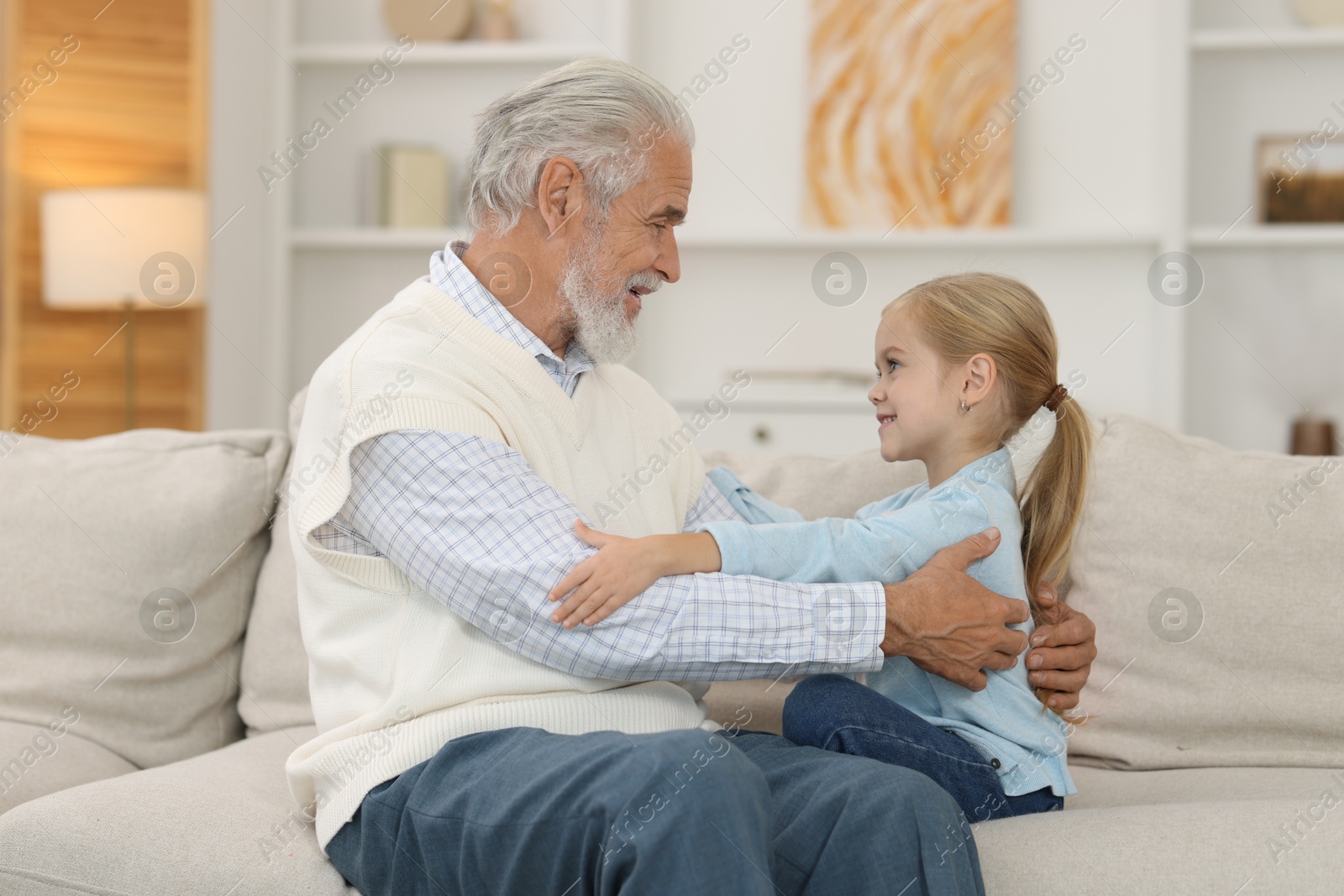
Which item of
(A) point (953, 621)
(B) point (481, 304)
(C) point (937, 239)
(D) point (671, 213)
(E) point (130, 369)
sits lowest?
(A) point (953, 621)

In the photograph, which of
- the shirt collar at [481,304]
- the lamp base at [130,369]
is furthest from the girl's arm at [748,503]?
the lamp base at [130,369]

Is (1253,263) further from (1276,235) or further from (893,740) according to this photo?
(893,740)

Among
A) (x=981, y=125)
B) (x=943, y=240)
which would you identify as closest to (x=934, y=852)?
(x=943, y=240)

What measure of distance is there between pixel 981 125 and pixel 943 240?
0.34 metres

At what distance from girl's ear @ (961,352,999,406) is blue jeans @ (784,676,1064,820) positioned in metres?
0.40

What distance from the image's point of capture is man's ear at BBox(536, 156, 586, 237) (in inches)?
58.9

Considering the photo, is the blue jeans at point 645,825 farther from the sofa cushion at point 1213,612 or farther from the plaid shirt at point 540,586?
the sofa cushion at point 1213,612

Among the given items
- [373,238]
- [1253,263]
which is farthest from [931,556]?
[373,238]

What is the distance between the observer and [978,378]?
5.07 feet

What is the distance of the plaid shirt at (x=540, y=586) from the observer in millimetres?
1254

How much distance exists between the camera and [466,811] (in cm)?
117

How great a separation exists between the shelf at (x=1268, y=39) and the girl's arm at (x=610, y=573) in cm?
263

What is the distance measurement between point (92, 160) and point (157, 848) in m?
2.35

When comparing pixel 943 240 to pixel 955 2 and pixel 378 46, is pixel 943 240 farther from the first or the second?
pixel 378 46
